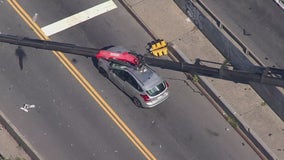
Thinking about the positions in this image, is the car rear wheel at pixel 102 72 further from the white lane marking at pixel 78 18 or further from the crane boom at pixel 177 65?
the white lane marking at pixel 78 18

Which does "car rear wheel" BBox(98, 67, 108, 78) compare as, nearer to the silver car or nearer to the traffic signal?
the silver car

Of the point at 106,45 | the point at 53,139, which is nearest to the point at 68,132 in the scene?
the point at 53,139

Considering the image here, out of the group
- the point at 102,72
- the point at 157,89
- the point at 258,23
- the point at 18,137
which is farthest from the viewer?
the point at 258,23

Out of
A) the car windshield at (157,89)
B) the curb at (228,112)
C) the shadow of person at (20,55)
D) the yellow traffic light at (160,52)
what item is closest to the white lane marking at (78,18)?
the shadow of person at (20,55)

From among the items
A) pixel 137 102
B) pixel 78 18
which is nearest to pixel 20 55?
pixel 78 18

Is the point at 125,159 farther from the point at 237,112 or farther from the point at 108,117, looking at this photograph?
the point at 237,112

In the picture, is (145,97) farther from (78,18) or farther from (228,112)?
(78,18)
